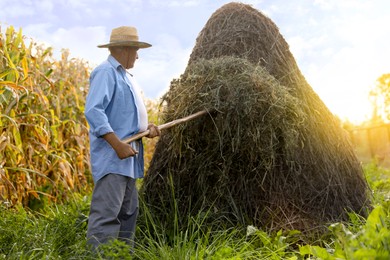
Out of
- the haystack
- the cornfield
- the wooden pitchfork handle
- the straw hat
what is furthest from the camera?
the cornfield

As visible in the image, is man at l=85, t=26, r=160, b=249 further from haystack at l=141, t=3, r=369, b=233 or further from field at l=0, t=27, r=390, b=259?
haystack at l=141, t=3, r=369, b=233

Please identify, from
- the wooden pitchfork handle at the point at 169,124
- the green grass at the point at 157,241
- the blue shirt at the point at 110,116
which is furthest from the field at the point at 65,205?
the wooden pitchfork handle at the point at 169,124

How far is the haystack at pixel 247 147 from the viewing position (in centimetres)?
454

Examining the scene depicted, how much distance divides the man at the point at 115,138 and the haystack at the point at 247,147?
0.44 m

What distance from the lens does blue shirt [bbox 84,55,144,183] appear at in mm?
3975

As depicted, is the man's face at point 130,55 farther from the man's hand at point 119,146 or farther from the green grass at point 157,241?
the green grass at point 157,241

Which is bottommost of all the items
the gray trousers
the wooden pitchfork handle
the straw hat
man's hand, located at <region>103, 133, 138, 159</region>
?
the gray trousers

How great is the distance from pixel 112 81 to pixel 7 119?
2223 millimetres

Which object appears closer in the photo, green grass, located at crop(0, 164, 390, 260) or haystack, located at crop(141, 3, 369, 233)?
green grass, located at crop(0, 164, 390, 260)

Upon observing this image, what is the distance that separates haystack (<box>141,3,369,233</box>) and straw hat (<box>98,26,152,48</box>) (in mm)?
590

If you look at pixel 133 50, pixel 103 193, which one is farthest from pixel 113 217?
pixel 133 50

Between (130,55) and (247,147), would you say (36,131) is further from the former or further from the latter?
(247,147)

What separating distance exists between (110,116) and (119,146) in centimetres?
35

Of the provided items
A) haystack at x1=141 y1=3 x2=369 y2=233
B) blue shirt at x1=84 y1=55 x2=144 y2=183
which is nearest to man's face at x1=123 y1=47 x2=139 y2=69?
blue shirt at x1=84 y1=55 x2=144 y2=183
